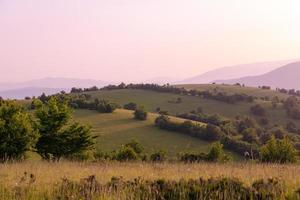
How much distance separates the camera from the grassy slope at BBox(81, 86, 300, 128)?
118125 millimetres

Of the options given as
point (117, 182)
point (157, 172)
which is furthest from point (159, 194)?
point (157, 172)

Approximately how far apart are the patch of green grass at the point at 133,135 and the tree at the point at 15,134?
34.4 meters

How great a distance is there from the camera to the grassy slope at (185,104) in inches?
4651

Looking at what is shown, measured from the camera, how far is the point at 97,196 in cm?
908

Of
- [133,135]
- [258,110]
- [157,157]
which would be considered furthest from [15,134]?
[258,110]

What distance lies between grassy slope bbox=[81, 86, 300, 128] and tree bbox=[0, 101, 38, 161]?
81350mm

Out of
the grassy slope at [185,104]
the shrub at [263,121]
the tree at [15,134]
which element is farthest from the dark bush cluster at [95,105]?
the tree at [15,134]

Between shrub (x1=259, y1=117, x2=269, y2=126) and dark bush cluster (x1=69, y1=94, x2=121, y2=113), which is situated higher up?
dark bush cluster (x1=69, y1=94, x2=121, y2=113)

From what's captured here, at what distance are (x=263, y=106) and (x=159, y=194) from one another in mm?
116247

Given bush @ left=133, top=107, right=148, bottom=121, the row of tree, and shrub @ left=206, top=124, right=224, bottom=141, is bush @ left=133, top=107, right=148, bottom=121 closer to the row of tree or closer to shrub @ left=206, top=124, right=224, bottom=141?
the row of tree

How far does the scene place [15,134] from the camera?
37.2 metres

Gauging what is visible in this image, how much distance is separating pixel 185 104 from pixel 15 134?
93.6 metres

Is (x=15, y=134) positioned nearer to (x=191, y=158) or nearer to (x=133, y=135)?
(x=191, y=158)

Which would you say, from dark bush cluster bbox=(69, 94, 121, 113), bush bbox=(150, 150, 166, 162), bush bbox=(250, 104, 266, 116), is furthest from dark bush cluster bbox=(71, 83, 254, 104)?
bush bbox=(150, 150, 166, 162)
